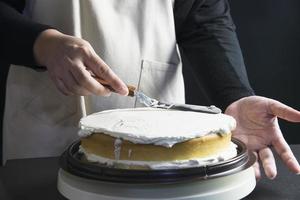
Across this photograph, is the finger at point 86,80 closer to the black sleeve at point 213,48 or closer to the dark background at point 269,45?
the black sleeve at point 213,48

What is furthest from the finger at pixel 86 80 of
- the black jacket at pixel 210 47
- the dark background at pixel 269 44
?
the dark background at pixel 269 44

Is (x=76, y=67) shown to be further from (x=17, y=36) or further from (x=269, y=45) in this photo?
(x=269, y=45)

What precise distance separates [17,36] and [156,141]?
37 cm

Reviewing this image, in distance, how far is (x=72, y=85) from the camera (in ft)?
2.57

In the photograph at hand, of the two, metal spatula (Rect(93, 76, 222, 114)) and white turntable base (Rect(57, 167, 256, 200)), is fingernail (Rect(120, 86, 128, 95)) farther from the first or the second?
white turntable base (Rect(57, 167, 256, 200))

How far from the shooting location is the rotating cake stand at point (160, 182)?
628 mm

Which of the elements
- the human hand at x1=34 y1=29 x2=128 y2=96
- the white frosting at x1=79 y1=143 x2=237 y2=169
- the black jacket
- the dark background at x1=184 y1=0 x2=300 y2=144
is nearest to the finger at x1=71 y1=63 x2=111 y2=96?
the human hand at x1=34 y1=29 x2=128 y2=96

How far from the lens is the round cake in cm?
66

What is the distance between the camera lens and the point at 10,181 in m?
0.81

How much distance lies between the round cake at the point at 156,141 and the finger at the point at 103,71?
54 millimetres

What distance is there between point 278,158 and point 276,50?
1.00m

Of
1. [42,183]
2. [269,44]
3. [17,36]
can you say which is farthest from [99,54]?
[269,44]

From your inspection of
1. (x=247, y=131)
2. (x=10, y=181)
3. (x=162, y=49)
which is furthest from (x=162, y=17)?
(x=10, y=181)

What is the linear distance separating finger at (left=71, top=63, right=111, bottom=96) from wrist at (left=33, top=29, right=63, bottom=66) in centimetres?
9
